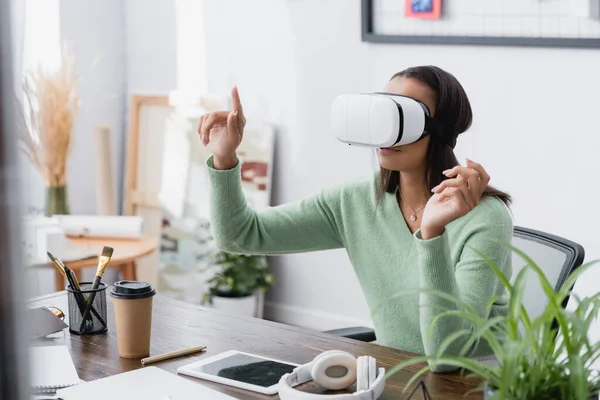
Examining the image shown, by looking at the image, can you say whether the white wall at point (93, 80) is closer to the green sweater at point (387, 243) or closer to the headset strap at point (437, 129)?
the green sweater at point (387, 243)

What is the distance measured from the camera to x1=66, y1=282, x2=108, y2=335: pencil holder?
1.76m

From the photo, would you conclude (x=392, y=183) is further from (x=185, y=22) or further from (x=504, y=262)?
(x=185, y=22)

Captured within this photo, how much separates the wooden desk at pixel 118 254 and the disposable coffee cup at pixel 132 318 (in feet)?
5.35

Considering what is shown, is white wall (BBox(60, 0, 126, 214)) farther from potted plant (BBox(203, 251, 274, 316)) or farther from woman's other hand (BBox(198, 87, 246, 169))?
woman's other hand (BBox(198, 87, 246, 169))

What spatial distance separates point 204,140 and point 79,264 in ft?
4.85

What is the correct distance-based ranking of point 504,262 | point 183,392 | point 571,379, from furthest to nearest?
point 504,262
point 183,392
point 571,379

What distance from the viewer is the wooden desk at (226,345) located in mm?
1462

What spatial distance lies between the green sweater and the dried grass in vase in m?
1.71

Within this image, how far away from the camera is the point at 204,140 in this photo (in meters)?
1.94

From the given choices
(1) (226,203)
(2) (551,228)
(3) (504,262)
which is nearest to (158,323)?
(1) (226,203)

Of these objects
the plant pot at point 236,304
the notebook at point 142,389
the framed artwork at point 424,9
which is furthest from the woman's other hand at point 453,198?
the plant pot at point 236,304

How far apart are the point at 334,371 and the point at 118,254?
204 cm

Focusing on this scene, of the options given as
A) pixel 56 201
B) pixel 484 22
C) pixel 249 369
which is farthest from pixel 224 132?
pixel 56 201

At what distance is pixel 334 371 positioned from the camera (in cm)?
143
